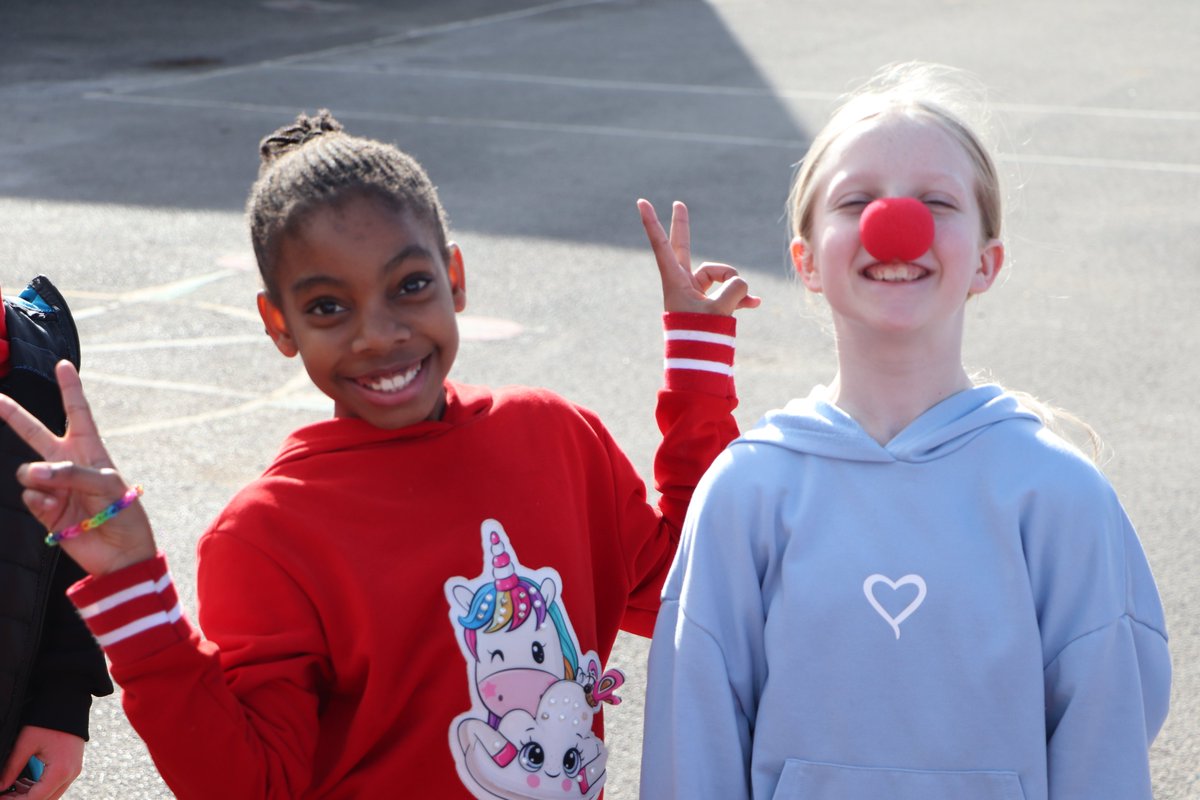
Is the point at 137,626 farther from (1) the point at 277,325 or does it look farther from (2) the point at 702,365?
(2) the point at 702,365

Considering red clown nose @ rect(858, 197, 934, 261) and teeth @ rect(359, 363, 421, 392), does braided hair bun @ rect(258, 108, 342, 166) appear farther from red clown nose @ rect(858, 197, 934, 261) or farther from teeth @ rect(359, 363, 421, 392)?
red clown nose @ rect(858, 197, 934, 261)

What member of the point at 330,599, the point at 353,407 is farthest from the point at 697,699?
the point at 353,407

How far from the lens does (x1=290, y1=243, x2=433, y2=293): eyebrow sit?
6.51 feet

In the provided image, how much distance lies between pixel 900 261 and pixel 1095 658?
1.77 ft

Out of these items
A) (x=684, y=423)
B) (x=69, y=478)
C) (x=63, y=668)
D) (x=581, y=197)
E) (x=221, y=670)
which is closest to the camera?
(x=69, y=478)

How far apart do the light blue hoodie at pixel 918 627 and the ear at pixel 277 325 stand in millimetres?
608

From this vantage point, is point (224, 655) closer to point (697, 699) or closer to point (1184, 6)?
point (697, 699)

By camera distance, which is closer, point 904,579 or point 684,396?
point 904,579

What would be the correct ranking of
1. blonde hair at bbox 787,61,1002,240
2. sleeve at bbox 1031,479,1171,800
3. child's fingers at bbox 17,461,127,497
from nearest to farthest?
child's fingers at bbox 17,461,127,497, sleeve at bbox 1031,479,1171,800, blonde hair at bbox 787,61,1002,240

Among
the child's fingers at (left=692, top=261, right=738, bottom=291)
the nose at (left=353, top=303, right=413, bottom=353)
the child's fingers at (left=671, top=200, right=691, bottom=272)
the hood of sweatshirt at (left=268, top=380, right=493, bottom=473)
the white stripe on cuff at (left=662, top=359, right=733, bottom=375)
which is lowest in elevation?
the hood of sweatshirt at (left=268, top=380, right=493, bottom=473)

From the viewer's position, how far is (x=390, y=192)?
2.04 meters

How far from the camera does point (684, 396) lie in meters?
2.39

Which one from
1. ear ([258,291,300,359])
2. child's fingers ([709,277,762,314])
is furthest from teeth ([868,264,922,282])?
ear ([258,291,300,359])

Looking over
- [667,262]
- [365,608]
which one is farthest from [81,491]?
[667,262]
